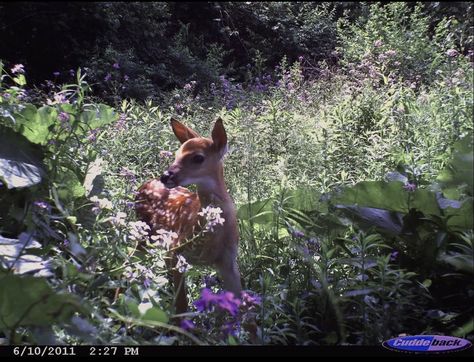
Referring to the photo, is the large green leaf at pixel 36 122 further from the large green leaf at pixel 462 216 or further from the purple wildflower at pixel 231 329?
the large green leaf at pixel 462 216

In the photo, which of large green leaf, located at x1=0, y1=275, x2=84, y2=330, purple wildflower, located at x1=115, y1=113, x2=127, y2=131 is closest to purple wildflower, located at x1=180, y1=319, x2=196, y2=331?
large green leaf, located at x1=0, y1=275, x2=84, y2=330

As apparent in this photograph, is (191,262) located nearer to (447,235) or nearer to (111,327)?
(111,327)

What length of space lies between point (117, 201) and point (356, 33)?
1200 millimetres

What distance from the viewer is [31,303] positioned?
139cm

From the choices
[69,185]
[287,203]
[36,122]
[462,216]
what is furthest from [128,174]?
[462,216]

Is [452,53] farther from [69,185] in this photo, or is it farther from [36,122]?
[36,122]

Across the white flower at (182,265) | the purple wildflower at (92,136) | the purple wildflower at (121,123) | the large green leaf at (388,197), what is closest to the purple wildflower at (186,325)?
the white flower at (182,265)

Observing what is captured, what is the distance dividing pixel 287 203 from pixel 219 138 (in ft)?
1.07

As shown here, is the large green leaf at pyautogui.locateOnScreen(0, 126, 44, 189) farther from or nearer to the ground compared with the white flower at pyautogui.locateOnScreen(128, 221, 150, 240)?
farther from the ground

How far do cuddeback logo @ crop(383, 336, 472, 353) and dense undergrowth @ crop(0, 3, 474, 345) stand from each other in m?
→ 0.07

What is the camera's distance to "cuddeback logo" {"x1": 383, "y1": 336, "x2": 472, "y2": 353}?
1.42m

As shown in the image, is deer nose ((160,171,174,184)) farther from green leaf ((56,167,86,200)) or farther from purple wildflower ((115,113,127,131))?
purple wildflower ((115,113,127,131))

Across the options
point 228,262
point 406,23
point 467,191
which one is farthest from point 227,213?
point 406,23

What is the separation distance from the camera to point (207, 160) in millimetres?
1986
